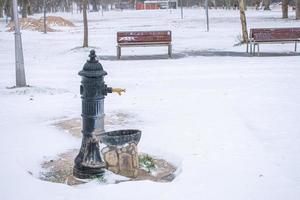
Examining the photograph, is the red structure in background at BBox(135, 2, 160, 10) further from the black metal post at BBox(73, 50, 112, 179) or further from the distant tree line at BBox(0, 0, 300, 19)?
the black metal post at BBox(73, 50, 112, 179)

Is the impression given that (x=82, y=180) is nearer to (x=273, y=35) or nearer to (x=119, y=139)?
(x=119, y=139)

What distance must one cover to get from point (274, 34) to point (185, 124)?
1195cm

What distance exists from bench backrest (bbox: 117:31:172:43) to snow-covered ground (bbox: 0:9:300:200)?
2164mm

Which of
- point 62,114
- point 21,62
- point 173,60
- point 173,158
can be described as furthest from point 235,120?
point 173,60

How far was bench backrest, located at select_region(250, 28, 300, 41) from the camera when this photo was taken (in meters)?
19.1

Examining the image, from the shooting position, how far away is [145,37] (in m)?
19.1

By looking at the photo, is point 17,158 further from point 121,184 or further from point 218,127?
point 218,127

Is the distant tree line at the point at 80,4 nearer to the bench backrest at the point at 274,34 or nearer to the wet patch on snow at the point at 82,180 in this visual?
the bench backrest at the point at 274,34

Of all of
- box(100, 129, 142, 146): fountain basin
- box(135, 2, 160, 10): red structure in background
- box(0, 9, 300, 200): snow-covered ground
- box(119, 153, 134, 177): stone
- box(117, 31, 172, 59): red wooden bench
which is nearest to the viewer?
box(0, 9, 300, 200): snow-covered ground

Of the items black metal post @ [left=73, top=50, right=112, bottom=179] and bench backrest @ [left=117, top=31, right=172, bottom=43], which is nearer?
black metal post @ [left=73, top=50, right=112, bottom=179]

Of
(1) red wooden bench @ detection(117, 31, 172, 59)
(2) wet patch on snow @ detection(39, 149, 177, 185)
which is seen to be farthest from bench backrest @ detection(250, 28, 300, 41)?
(2) wet patch on snow @ detection(39, 149, 177, 185)

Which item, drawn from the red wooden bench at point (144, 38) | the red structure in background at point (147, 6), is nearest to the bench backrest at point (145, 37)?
the red wooden bench at point (144, 38)

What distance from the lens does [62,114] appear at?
9.44 meters

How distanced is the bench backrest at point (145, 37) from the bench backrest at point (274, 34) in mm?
3183
